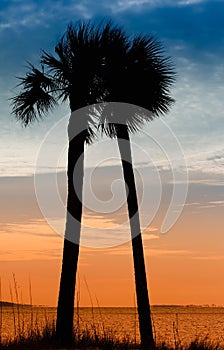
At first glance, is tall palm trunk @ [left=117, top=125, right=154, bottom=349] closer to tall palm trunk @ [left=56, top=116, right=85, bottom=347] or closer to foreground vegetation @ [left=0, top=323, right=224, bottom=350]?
foreground vegetation @ [left=0, top=323, right=224, bottom=350]

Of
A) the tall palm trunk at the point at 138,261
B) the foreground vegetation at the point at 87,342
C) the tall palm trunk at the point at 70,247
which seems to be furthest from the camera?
the tall palm trunk at the point at 138,261

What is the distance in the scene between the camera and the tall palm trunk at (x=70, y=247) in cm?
2045

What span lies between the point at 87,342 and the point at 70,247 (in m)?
2.99

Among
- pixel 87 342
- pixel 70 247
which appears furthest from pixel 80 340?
pixel 70 247

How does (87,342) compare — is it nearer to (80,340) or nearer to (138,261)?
(80,340)

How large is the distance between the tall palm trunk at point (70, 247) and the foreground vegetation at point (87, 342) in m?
0.35

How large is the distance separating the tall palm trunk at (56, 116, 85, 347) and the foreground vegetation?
1.16 ft

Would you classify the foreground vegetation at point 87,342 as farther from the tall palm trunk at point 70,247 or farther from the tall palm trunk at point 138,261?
the tall palm trunk at point 138,261

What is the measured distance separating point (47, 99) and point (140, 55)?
11.1ft

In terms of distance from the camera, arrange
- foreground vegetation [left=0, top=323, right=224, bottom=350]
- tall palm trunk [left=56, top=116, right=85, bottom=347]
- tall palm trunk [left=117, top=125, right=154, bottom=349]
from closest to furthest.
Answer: foreground vegetation [left=0, top=323, right=224, bottom=350] → tall palm trunk [left=56, top=116, right=85, bottom=347] → tall palm trunk [left=117, top=125, right=154, bottom=349]

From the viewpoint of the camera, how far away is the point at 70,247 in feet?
68.4

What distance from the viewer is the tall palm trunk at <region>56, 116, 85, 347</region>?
20453 mm

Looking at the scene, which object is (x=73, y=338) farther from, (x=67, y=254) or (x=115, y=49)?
(x=115, y=49)

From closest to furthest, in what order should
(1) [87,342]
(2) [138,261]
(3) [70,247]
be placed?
1. (1) [87,342]
2. (3) [70,247]
3. (2) [138,261]
